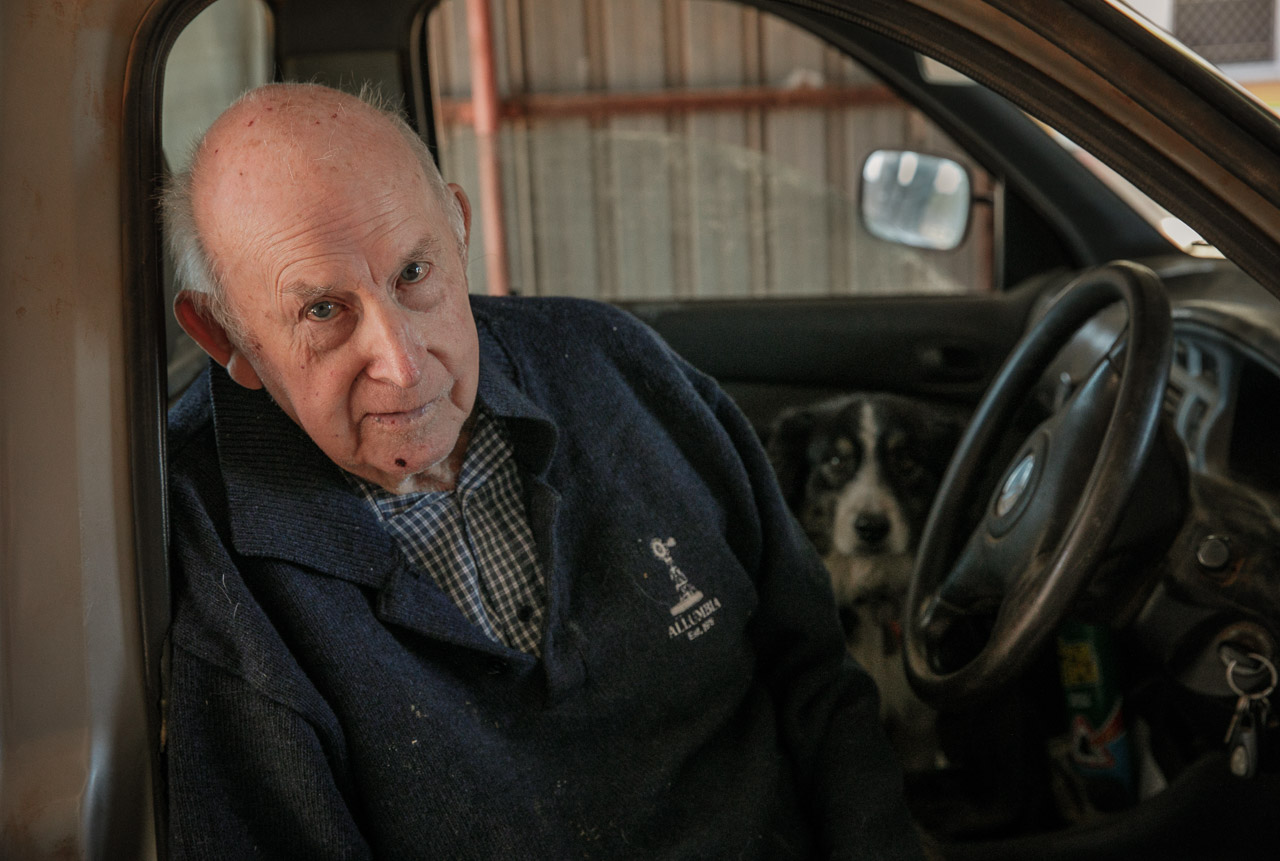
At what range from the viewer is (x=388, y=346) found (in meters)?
1.01

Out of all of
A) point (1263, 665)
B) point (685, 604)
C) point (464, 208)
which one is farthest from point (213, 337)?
point (1263, 665)

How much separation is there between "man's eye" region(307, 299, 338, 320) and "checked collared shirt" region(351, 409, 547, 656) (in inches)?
8.0

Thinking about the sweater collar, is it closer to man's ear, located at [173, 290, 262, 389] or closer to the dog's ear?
man's ear, located at [173, 290, 262, 389]

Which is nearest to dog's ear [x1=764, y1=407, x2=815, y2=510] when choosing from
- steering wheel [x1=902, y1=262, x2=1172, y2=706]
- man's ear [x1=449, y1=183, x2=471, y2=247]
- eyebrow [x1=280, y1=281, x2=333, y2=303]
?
steering wheel [x1=902, y1=262, x2=1172, y2=706]

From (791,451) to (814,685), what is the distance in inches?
31.7

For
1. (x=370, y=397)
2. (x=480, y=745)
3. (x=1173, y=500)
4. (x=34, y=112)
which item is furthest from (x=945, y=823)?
(x=34, y=112)

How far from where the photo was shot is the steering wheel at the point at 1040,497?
117 cm

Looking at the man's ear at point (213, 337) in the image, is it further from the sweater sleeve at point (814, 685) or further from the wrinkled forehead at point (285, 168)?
the sweater sleeve at point (814, 685)

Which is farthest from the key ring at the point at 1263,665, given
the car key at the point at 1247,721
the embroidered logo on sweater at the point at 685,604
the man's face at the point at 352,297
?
the man's face at the point at 352,297

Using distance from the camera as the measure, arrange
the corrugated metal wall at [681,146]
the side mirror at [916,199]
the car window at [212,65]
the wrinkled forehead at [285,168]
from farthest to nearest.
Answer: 1. the corrugated metal wall at [681,146]
2. the side mirror at [916,199]
3. the car window at [212,65]
4. the wrinkled forehead at [285,168]

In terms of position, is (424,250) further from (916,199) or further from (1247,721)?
(916,199)

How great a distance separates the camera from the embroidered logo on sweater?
120 cm

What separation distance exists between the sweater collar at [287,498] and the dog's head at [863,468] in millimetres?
1080

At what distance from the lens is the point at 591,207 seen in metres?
6.32
